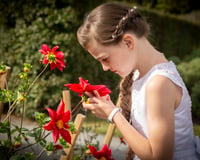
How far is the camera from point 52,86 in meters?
4.25

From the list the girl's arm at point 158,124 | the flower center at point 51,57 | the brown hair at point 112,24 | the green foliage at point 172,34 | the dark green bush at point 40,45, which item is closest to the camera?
the girl's arm at point 158,124

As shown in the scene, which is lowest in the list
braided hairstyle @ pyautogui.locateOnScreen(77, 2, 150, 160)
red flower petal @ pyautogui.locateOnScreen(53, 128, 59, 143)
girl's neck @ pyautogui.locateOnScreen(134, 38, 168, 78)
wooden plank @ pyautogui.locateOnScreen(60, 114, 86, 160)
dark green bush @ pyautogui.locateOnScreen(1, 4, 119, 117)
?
dark green bush @ pyautogui.locateOnScreen(1, 4, 119, 117)

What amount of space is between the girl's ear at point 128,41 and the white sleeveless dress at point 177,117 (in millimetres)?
146

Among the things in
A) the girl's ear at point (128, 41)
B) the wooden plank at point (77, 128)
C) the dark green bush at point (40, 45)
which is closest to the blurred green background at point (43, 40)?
the dark green bush at point (40, 45)

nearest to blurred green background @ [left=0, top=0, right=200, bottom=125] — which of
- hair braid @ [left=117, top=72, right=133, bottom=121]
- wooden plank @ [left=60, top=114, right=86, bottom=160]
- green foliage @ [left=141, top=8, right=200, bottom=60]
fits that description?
hair braid @ [left=117, top=72, right=133, bottom=121]

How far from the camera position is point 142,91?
1503mm

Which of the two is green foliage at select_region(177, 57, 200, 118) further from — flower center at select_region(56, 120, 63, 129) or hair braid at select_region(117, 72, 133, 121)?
flower center at select_region(56, 120, 63, 129)

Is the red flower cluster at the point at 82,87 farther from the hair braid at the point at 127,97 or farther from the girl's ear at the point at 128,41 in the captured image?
the hair braid at the point at 127,97

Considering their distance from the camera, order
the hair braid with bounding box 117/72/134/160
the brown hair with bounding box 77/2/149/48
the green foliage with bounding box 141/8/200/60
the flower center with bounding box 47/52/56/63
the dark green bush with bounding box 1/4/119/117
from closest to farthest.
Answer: the brown hair with bounding box 77/2/149/48 < the flower center with bounding box 47/52/56/63 < the hair braid with bounding box 117/72/134/160 < the dark green bush with bounding box 1/4/119/117 < the green foliage with bounding box 141/8/200/60

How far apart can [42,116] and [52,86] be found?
2.81 m

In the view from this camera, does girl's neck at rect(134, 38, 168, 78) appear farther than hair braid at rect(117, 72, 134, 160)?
No

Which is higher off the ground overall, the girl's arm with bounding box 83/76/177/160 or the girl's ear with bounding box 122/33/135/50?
the girl's ear with bounding box 122/33/135/50

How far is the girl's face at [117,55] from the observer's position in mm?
1471

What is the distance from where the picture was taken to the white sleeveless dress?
4.80ft
